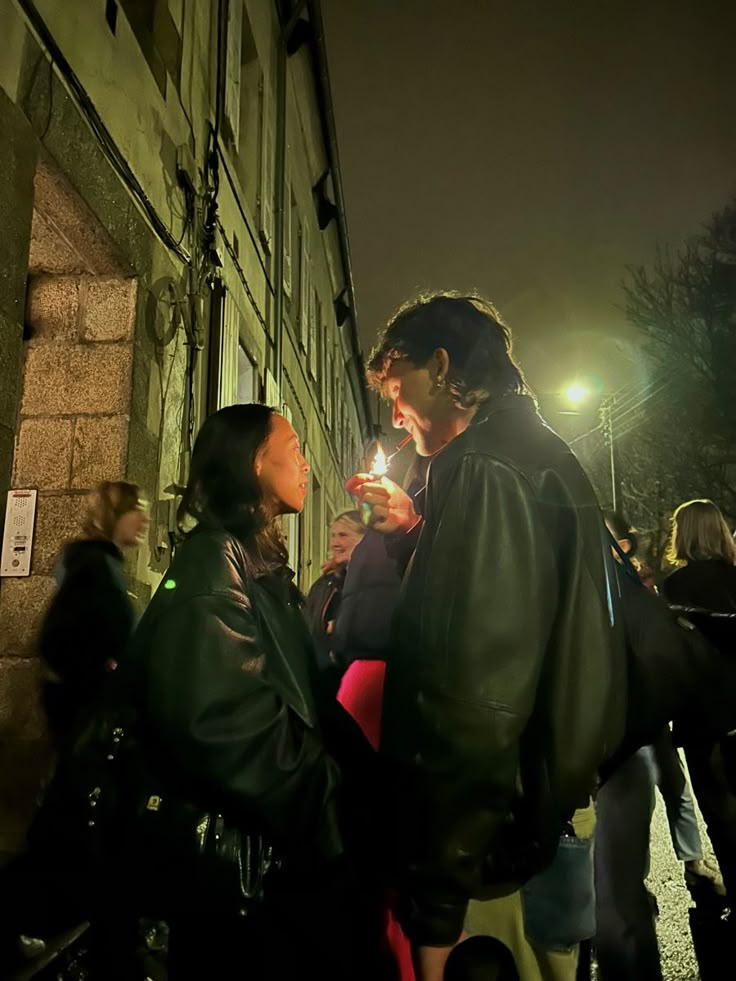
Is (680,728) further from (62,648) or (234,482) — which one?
(62,648)

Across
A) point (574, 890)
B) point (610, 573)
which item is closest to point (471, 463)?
point (610, 573)

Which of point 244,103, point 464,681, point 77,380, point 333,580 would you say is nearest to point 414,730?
point 464,681

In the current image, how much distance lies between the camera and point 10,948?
1.96 metres

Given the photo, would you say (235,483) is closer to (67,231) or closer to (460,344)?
(460,344)

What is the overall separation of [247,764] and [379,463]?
1.40 metres

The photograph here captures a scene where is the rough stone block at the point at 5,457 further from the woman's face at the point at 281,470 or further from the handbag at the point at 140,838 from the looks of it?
the handbag at the point at 140,838

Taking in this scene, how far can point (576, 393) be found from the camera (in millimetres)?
20578

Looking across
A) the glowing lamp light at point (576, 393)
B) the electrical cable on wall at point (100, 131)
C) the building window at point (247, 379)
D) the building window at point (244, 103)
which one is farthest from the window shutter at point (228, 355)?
the glowing lamp light at point (576, 393)

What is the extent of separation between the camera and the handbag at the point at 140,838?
161 cm

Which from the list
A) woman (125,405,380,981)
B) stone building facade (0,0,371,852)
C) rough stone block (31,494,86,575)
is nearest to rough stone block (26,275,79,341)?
stone building facade (0,0,371,852)

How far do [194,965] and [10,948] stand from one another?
2.09 ft

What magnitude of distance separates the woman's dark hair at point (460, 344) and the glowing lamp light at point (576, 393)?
762 inches

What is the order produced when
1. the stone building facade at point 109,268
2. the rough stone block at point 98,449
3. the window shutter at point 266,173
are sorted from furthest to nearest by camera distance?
the window shutter at point 266,173
the rough stone block at point 98,449
the stone building facade at point 109,268

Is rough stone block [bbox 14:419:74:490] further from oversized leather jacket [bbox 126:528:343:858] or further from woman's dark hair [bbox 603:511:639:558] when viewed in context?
woman's dark hair [bbox 603:511:639:558]
